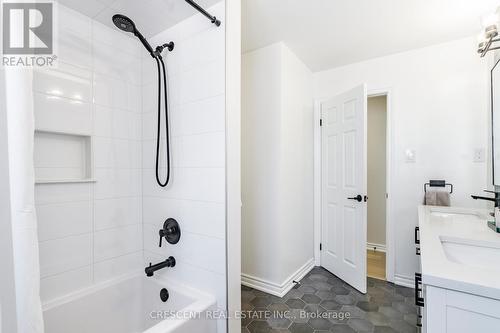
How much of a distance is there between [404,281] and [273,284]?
4.46 feet

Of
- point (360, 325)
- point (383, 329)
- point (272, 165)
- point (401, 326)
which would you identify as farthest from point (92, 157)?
point (401, 326)

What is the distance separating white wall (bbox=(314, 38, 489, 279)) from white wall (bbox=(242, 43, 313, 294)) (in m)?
0.96

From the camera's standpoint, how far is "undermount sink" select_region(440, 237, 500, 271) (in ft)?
3.67

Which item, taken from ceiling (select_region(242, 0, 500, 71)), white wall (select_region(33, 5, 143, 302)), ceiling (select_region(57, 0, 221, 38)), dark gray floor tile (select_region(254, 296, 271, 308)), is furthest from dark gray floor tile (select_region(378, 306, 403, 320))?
ceiling (select_region(57, 0, 221, 38))

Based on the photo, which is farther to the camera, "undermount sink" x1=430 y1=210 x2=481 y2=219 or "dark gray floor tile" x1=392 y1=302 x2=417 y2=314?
"dark gray floor tile" x1=392 y1=302 x2=417 y2=314

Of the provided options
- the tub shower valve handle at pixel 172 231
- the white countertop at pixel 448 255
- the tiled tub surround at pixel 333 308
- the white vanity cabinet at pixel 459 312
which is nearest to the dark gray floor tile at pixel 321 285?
the tiled tub surround at pixel 333 308

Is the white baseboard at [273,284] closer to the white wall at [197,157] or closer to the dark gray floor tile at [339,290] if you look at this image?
the dark gray floor tile at [339,290]

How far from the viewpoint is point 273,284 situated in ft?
7.54

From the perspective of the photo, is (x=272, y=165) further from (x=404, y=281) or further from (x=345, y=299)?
(x=404, y=281)

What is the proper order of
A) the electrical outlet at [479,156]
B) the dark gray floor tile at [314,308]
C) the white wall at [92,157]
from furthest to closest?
the electrical outlet at [479,156] → the dark gray floor tile at [314,308] → the white wall at [92,157]

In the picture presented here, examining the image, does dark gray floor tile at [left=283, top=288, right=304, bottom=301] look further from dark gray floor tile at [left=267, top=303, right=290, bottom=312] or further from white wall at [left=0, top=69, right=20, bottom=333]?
white wall at [left=0, top=69, right=20, bottom=333]

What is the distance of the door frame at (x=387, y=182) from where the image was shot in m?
2.50

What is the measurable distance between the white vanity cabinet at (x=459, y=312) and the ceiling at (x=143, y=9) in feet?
5.77

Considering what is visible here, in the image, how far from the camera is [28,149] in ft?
2.59
